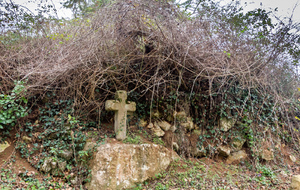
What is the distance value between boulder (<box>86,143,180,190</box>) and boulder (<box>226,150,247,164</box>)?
1.98m

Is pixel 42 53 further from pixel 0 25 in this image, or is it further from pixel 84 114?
pixel 84 114

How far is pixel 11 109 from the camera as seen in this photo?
382 centimetres

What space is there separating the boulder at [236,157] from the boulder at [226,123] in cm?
68

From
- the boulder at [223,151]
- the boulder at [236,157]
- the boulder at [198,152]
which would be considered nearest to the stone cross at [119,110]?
the boulder at [198,152]

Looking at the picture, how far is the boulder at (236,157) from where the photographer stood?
16.4ft

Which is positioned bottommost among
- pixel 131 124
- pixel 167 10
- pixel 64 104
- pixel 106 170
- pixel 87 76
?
pixel 106 170

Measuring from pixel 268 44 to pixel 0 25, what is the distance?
24.7ft

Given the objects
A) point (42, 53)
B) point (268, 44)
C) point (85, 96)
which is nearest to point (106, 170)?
point (85, 96)

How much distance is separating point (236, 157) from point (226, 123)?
927 millimetres

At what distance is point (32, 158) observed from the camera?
148 inches

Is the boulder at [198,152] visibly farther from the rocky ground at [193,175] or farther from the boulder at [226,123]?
the boulder at [226,123]

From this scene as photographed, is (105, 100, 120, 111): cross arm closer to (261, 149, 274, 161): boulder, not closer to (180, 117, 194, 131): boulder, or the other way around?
(180, 117, 194, 131): boulder

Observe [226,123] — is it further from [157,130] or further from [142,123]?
[142,123]

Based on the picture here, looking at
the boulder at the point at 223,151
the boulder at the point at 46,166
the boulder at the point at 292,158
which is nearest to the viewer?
the boulder at the point at 46,166
